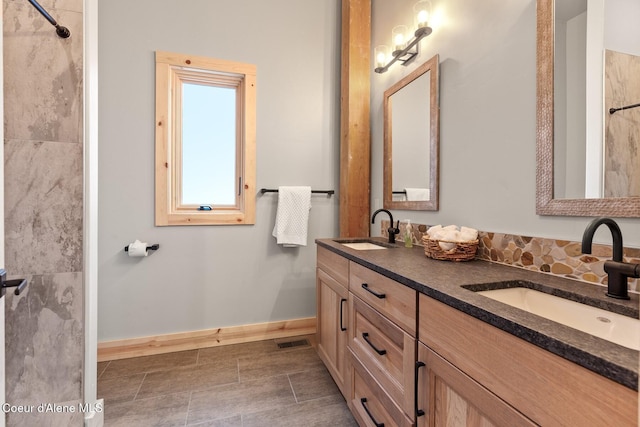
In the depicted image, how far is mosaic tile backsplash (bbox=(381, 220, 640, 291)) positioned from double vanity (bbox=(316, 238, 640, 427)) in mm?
45

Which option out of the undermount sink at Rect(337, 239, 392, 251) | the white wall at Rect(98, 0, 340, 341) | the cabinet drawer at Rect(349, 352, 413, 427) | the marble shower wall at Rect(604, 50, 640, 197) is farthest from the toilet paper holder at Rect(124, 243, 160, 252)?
the marble shower wall at Rect(604, 50, 640, 197)

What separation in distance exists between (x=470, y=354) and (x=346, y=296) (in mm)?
815

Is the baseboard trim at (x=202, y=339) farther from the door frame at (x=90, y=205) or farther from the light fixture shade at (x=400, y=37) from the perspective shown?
the light fixture shade at (x=400, y=37)

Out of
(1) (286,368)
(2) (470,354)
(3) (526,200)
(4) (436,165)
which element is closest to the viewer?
(2) (470,354)

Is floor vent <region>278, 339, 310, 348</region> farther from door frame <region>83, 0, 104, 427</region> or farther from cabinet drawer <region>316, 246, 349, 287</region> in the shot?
door frame <region>83, 0, 104, 427</region>

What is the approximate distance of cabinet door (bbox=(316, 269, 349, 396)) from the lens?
1520mm

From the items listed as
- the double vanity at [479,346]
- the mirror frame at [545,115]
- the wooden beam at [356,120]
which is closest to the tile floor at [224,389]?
the double vanity at [479,346]

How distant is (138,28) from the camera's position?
6.68 ft

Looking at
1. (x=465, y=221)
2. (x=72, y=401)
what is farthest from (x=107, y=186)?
(x=465, y=221)

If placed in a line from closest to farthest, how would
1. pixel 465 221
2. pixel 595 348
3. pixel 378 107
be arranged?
1. pixel 595 348
2. pixel 465 221
3. pixel 378 107

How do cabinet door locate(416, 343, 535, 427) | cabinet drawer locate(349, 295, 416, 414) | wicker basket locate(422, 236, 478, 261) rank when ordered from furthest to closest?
wicker basket locate(422, 236, 478, 261)
cabinet drawer locate(349, 295, 416, 414)
cabinet door locate(416, 343, 535, 427)

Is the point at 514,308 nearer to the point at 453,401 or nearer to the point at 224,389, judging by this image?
the point at 453,401

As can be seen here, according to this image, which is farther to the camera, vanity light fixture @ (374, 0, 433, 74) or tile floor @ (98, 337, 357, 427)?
vanity light fixture @ (374, 0, 433, 74)

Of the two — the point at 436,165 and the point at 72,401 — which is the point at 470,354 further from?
the point at 72,401
